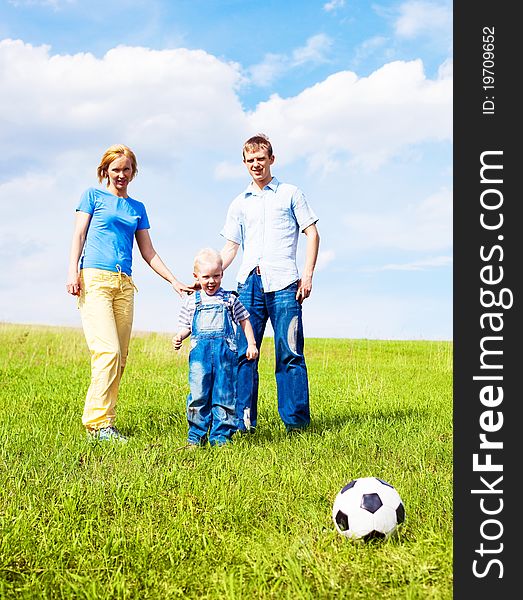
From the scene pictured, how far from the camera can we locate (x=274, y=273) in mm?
7078

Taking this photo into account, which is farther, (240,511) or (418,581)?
(240,511)

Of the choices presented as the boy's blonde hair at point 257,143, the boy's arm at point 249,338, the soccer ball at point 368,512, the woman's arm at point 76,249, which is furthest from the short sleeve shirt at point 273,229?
the soccer ball at point 368,512

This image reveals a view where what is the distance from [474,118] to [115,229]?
4347 mm

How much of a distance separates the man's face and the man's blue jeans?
1003 millimetres

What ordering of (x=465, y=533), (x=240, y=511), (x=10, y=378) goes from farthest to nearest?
1. (x=10, y=378)
2. (x=240, y=511)
3. (x=465, y=533)

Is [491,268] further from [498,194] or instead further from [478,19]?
[478,19]

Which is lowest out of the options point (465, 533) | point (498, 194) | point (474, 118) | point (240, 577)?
point (240, 577)

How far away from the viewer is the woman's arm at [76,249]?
712 cm

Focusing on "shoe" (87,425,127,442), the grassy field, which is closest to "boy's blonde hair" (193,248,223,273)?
the grassy field

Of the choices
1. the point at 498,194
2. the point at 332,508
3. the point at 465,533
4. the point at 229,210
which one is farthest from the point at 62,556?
the point at 229,210

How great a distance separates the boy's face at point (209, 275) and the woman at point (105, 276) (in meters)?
0.69

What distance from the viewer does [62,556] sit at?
4.04 meters

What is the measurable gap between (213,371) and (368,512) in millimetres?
2651

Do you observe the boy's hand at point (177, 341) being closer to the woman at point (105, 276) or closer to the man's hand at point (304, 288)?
the woman at point (105, 276)
